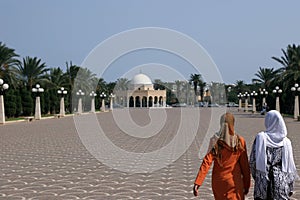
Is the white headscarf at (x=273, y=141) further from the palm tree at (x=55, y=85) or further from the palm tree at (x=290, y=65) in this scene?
the palm tree at (x=55, y=85)

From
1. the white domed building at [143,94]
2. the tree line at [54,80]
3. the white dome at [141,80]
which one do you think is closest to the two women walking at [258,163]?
the tree line at [54,80]

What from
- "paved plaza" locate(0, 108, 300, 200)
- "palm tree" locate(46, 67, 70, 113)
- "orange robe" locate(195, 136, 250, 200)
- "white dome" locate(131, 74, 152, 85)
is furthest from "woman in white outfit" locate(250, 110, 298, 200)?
"white dome" locate(131, 74, 152, 85)

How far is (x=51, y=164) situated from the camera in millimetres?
10375

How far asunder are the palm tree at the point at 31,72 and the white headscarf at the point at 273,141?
132 feet

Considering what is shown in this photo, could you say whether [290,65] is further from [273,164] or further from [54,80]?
[273,164]

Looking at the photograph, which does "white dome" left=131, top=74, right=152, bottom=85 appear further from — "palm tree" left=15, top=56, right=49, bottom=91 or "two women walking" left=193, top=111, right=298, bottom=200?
"two women walking" left=193, top=111, right=298, bottom=200

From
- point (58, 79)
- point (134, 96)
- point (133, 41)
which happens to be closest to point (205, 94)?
point (134, 96)

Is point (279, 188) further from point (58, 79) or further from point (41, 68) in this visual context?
point (58, 79)

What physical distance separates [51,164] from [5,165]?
0.98 meters

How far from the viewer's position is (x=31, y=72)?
1724 inches

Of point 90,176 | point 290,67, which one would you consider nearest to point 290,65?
point 290,67

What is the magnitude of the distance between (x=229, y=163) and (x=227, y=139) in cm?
23

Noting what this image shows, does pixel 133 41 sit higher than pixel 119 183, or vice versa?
pixel 133 41

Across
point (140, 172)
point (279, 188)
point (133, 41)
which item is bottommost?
point (140, 172)
